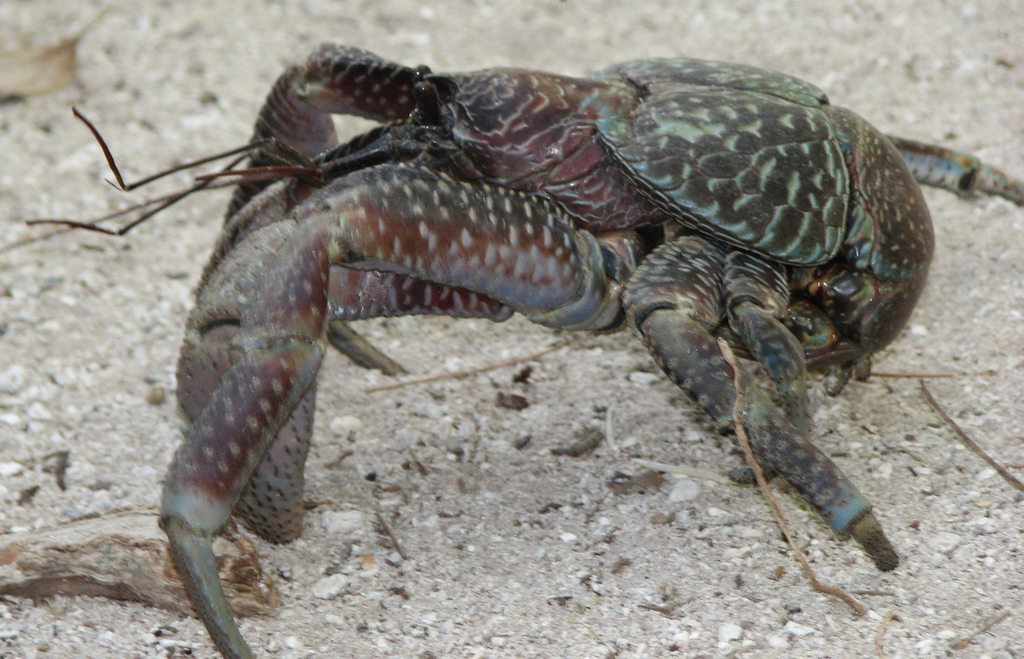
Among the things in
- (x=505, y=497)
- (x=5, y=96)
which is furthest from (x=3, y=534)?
(x=5, y=96)

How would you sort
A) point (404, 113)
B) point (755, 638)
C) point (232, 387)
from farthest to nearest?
point (404, 113) < point (755, 638) < point (232, 387)

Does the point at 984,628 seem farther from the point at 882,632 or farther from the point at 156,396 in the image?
the point at 156,396

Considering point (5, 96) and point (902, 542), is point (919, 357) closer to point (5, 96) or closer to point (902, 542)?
point (902, 542)

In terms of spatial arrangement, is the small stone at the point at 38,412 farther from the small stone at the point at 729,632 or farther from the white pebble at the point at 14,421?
the small stone at the point at 729,632

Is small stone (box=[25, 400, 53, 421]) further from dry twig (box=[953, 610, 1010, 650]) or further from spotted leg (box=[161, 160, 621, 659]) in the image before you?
dry twig (box=[953, 610, 1010, 650])

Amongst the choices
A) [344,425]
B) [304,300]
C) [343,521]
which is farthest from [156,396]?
[304,300]

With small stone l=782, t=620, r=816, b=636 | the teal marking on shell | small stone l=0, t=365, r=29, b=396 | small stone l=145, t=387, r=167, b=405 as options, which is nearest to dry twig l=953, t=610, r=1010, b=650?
small stone l=782, t=620, r=816, b=636

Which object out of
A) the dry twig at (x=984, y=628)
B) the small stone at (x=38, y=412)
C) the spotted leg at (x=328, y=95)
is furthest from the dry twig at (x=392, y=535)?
the dry twig at (x=984, y=628)
